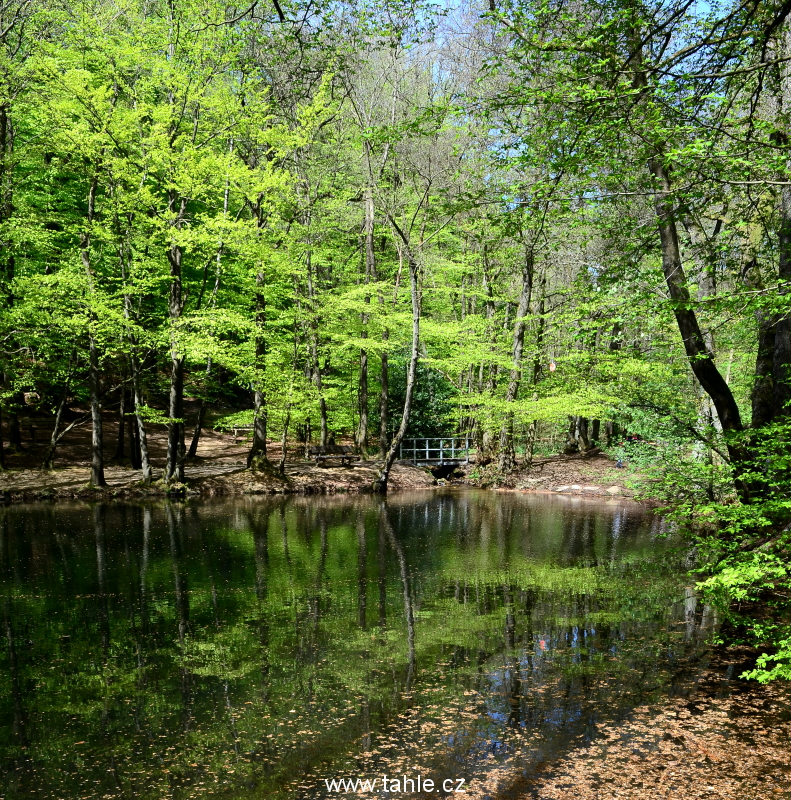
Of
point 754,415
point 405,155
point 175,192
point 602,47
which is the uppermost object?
point 405,155

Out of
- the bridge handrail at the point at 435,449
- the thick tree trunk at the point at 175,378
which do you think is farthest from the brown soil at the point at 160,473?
the bridge handrail at the point at 435,449

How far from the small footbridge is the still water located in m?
14.0

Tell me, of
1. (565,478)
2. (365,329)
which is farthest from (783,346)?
(565,478)

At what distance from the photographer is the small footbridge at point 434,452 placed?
1033 inches

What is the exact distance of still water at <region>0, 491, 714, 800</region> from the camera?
13.2 feet

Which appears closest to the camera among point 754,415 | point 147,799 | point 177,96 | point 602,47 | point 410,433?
point 147,799

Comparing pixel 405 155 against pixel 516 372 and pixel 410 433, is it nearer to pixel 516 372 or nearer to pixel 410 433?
pixel 516 372

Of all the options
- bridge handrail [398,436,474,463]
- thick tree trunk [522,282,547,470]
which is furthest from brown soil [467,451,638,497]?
bridge handrail [398,436,474,463]

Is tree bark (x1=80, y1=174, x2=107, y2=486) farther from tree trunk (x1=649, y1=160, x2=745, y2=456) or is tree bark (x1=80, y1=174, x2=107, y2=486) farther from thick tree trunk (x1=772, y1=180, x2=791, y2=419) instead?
thick tree trunk (x1=772, y1=180, x2=791, y2=419)

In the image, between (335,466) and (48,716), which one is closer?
(48,716)

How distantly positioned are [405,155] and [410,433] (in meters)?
12.2

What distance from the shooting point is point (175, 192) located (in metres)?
18.4

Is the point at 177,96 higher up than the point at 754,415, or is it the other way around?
the point at 177,96

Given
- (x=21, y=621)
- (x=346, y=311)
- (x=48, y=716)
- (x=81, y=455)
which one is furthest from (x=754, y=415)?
(x=81, y=455)
